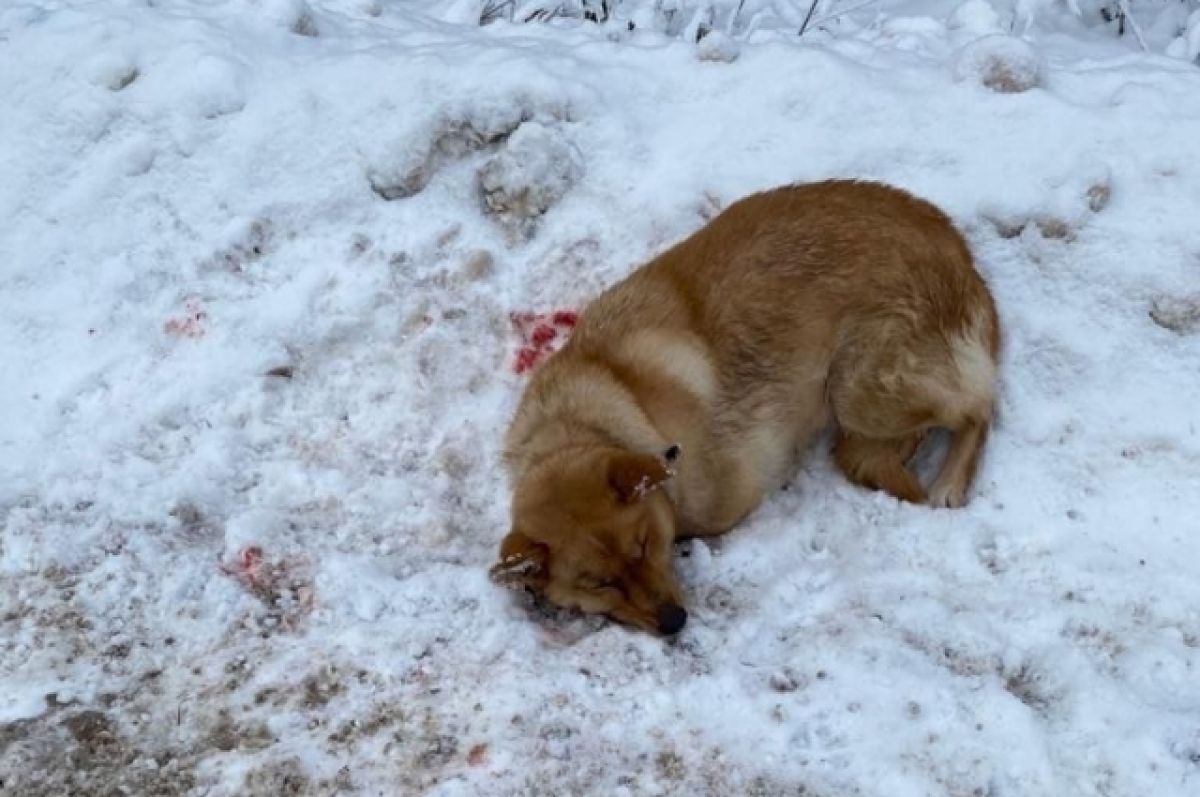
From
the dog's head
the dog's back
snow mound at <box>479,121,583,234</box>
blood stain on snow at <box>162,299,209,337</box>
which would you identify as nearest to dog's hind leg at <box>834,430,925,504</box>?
the dog's back

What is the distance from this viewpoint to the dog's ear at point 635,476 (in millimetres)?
4559

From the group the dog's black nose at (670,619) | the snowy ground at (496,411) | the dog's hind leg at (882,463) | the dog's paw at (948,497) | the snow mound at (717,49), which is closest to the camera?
the snowy ground at (496,411)

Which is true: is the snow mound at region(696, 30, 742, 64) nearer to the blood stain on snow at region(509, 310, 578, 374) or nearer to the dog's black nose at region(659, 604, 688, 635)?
the blood stain on snow at region(509, 310, 578, 374)

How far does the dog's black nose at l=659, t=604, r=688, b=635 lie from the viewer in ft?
14.8

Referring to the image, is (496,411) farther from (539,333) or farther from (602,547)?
(602,547)

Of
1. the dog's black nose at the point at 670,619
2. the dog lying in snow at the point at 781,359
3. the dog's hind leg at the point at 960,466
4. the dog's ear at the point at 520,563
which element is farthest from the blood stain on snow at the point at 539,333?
the dog's hind leg at the point at 960,466

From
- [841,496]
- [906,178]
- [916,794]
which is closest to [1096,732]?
[916,794]

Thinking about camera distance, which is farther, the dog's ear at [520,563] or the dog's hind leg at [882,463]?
the dog's hind leg at [882,463]

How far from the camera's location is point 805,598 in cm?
475

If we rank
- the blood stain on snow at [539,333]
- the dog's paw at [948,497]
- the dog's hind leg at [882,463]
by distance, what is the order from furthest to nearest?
the blood stain on snow at [539,333] → the dog's hind leg at [882,463] → the dog's paw at [948,497]

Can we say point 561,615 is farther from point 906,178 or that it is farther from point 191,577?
point 906,178

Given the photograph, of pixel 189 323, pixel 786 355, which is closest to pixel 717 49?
pixel 786 355

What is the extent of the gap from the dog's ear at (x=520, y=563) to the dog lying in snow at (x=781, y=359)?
524 mm

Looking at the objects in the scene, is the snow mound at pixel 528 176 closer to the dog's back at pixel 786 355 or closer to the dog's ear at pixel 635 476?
the dog's back at pixel 786 355
